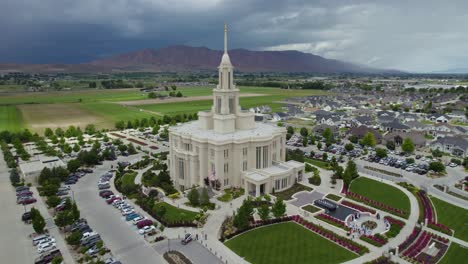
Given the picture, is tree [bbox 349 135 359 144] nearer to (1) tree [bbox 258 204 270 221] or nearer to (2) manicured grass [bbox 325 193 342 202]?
(2) manicured grass [bbox 325 193 342 202]

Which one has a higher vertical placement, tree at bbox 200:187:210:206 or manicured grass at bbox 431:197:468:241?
tree at bbox 200:187:210:206

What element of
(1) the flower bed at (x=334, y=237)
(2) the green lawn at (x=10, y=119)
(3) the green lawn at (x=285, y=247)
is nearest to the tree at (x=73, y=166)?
(3) the green lawn at (x=285, y=247)

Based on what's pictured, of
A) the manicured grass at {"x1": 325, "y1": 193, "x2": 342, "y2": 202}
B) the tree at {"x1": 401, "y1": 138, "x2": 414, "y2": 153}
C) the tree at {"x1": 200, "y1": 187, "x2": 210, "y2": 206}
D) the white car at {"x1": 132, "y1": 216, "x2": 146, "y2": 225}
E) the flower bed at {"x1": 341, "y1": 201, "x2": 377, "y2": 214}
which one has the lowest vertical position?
the flower bed at {"x1": 341, "y1": 201, "x2": 377, "y2": 214}

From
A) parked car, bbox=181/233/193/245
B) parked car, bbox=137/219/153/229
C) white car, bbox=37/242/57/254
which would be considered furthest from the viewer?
parked car, bbox=137/219/153/229

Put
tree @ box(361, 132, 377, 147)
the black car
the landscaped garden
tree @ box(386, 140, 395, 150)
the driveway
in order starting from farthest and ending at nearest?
tree @ box(361, 132, 377, 147) < tree @ box(386, 140, 395, 150) < the landscaped garden < the black car < the driveway

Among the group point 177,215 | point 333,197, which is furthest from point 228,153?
point 333,197

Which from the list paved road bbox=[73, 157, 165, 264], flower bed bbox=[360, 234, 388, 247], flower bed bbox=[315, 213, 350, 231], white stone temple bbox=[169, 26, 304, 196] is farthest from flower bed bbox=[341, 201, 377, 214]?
paved road bbox=[73, 157, 165, 264]

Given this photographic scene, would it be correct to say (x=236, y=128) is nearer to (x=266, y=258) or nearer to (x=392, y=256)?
(x=266, y=258)

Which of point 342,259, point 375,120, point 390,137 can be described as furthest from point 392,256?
point 375,120
